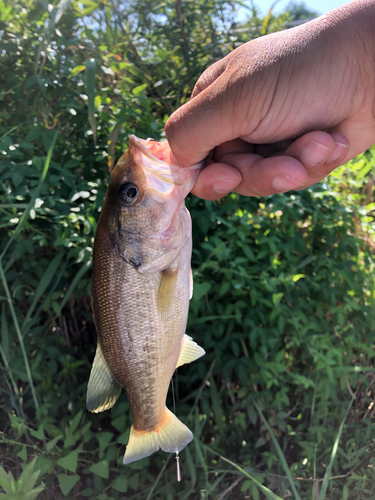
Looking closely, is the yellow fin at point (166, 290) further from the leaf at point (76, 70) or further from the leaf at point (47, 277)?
the leaf at point (76, 70)

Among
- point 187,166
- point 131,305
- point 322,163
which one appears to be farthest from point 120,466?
point 322,163

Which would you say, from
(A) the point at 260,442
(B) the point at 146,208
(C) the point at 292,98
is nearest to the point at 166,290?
(B) the point at 146,208

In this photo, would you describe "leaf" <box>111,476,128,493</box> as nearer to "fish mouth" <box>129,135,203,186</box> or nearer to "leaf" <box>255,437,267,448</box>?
"leaf" <box>255,437,267,448</box>

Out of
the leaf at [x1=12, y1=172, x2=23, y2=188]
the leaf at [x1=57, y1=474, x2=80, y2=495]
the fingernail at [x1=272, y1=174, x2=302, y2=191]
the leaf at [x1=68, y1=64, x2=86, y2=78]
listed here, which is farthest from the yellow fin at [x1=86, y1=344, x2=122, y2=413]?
the leaf at [x1=68, y1=64, x2=86, y2=78]

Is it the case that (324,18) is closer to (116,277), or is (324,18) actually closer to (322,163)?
(322,163)

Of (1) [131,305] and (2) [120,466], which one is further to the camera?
(2) [120,466]

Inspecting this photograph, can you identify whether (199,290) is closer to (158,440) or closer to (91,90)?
(158,440)
